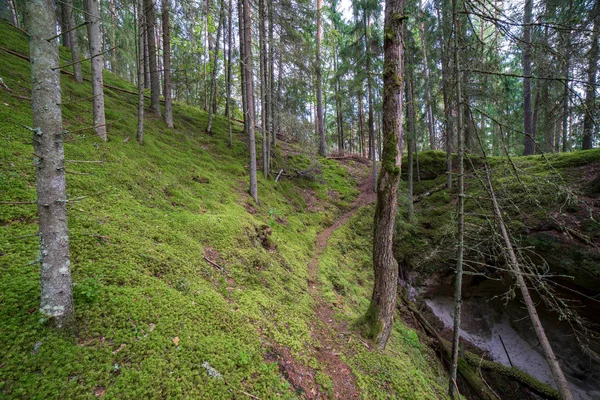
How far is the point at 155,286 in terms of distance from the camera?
3.46 metres

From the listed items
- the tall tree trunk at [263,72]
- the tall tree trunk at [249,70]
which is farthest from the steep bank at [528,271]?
the tall tree trunk at [263,72]

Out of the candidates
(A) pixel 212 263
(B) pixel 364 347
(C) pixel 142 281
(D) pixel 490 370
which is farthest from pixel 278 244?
(D) pixel 490 370

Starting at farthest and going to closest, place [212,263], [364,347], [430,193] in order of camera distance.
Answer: [430,193] < [212,263] < [364,347]

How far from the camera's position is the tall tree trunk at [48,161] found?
213cm

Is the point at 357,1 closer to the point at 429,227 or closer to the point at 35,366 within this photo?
the point at 429,227

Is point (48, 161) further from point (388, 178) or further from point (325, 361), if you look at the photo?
point (325, 361)

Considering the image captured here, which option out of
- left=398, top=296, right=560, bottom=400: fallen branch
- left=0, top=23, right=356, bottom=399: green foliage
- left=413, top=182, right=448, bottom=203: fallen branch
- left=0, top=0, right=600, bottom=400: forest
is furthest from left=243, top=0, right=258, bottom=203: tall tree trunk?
left=413, top=182, right=448, bottom=203: fallen branch

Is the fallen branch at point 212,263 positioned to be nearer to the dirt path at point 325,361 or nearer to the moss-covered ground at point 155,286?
the moss-covered ground at point 155,286

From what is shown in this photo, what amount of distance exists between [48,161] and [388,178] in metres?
4.37

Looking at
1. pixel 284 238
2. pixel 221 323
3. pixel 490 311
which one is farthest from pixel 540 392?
pixel 221 323

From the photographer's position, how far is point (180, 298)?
3.46 meters

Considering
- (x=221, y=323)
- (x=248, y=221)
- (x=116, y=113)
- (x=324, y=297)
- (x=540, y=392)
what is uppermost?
(x=116, y=113)

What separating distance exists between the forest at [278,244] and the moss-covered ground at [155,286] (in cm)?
3

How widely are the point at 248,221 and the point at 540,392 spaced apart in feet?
32.1
